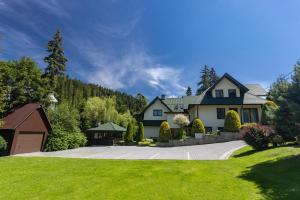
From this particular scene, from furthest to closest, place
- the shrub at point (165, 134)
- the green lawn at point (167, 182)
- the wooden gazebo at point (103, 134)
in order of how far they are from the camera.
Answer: the wooden gazebo at point (103, 134) < the shrub at point (165, 134) < the green lawn at point (167, 182)

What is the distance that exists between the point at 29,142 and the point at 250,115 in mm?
27594

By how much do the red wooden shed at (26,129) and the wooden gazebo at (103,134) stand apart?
9474 millimetres

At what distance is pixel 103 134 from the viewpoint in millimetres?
31812

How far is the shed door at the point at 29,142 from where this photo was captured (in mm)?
18141

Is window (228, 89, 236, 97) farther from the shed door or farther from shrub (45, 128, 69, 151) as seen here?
the shed door

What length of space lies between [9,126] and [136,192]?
17.3 metres

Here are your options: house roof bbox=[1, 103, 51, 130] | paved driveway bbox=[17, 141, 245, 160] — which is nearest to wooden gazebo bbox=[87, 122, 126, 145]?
house roof bbox=[1, 103, 51, 130]

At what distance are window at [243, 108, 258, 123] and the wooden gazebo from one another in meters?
18.5

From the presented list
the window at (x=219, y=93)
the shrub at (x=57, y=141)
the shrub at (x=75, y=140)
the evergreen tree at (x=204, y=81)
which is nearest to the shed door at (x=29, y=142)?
the shrub at (x=57, y=141)

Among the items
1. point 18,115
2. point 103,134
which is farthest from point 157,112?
point 18,115

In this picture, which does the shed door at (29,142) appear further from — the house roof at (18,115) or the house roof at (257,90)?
the house roof at (257,90)

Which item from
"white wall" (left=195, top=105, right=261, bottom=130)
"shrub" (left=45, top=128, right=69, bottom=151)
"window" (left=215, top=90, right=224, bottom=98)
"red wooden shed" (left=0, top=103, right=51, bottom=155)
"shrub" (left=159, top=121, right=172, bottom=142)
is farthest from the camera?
"window" (left=215, top=90, right=224, bottom=98)

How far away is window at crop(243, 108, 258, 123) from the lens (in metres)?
26.9

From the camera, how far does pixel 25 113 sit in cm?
1911
